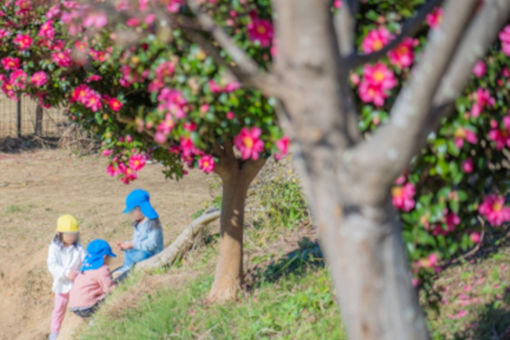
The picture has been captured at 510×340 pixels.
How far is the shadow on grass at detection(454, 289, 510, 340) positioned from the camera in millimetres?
3728

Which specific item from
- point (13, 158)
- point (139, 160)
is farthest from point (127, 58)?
point (13, 158)

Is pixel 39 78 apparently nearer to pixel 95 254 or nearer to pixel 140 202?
pixel 95 254

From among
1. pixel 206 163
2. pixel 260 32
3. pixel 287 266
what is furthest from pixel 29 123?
pixel 260 32

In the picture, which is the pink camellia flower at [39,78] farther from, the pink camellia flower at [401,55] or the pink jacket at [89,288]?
the pink camellia flower at [401,55]

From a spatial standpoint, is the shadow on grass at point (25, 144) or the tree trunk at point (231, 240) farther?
the shadow on grass at point (25, 144)

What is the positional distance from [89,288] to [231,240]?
1.61m

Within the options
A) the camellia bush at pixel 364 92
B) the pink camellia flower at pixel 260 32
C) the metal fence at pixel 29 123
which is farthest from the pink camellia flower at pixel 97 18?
the metal fence at pixel 29 123

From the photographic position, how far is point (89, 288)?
19.9 ft

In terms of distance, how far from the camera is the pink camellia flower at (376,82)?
8.59ft

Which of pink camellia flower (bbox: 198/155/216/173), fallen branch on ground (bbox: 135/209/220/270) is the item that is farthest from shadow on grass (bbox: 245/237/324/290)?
pink camellia flower (bbox: 198/155/216/173)

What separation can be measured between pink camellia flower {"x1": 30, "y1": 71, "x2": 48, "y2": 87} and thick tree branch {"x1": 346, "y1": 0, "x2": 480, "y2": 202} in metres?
2.89

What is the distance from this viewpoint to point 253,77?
7.07ft

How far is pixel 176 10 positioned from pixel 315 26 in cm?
123

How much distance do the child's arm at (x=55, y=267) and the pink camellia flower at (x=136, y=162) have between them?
1.91 m
